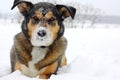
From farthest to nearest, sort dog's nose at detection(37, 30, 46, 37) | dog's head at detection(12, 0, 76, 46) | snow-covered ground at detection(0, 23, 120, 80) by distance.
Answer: dog's head at detection(12, 0, 76, 46), dog's nose at detection(37, 30, 46, 37), snow-covered ground at detection(0, 23, 120, 80)

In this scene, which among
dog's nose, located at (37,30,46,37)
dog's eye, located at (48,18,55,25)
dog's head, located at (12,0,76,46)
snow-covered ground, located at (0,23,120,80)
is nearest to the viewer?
snow-covered ground, located at (0,23,120,80)

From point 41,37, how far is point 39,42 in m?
0.19

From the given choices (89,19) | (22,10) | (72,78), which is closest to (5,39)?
(22,10)

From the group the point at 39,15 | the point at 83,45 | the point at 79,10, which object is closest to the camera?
the point at 39,15

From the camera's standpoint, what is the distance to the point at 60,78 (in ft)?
13.3

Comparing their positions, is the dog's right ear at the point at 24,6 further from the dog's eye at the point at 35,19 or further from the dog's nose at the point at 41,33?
the dog's nose at the point at 41,33

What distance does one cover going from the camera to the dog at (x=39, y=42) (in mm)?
5148

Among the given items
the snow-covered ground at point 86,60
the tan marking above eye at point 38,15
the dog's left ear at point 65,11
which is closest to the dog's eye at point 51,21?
the tan marking above eye at point 38,15

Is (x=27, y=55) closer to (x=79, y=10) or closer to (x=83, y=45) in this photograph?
(x=83, y=45)

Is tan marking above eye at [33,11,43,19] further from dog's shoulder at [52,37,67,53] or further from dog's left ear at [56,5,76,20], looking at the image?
dog's shoulder at [52,37,67,53]

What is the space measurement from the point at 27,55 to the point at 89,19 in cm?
2798

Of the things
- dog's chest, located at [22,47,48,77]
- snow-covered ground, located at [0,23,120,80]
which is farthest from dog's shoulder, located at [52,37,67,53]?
snow-covered ground, located at [0,23,120,80]

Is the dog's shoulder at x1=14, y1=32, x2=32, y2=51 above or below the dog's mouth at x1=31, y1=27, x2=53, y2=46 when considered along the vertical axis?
below

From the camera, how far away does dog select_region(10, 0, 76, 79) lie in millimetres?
5148
